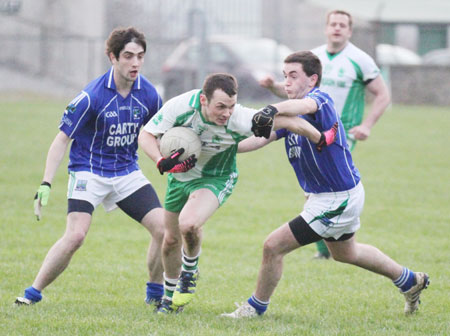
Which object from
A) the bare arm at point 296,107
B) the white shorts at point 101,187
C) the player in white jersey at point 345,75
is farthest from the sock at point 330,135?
the player in white jersey at point 345,75

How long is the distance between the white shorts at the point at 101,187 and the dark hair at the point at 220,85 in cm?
111

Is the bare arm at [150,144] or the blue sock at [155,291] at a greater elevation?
the bare arm at [150,144]

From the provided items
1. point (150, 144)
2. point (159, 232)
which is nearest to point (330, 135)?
point (150, 144)

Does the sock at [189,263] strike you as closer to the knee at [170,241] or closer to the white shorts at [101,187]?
the knee at [170,241]

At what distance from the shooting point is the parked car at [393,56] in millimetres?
28800

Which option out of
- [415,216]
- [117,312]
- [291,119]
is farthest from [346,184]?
[415,216]

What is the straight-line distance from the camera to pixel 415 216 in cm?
1018

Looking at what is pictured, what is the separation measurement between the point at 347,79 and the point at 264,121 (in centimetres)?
322

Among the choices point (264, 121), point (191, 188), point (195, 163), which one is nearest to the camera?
point (264, 121)

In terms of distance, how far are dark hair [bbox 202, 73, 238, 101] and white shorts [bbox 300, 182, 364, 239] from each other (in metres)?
0.98

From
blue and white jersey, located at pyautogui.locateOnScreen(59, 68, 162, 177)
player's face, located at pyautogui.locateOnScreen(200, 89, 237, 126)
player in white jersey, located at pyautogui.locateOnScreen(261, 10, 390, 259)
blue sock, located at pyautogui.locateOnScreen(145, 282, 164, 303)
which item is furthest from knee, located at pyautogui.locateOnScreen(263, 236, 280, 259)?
player in white jersey, located at pyautogui.locateOnScreen(261, 10, 390, 259)

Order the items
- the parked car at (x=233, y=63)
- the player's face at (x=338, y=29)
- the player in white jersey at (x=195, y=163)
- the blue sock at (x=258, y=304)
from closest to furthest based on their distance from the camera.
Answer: the player in white jersey at (x=195, y=163), the blue sock at (x=258, y=304), the player's face at (x=338, y=29), the parked car at (x=233, y=63)

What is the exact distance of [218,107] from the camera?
5.29m

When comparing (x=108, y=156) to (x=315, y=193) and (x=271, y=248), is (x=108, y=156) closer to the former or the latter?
(x=271, y=248)
